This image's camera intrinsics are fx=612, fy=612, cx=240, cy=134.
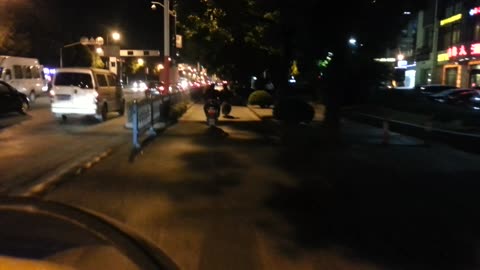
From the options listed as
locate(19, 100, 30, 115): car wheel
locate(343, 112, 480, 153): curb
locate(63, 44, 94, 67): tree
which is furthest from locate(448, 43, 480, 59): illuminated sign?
locate(63, 44, 94, 67): tree

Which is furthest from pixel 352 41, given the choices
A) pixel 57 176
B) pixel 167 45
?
pixel 167 45

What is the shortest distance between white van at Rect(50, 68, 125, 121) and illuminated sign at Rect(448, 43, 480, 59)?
35.6m

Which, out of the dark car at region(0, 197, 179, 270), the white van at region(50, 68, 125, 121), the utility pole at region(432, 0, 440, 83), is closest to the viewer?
the dark car at region(0, 197, 179, 270)

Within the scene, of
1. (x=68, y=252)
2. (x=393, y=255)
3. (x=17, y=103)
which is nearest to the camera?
(x=68, y=252)

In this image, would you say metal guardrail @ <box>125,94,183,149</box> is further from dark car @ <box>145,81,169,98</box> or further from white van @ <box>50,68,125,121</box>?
white van @ <box>50,68,125,121</box>

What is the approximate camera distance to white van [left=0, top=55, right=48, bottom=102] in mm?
32906

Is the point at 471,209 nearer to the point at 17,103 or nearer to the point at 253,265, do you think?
the point at 253,265

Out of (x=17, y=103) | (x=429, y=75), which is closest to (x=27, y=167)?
(x=17, y=103)

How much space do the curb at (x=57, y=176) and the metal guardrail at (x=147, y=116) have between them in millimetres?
1343

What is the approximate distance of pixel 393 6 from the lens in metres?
18.0

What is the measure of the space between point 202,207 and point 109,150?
260 inches

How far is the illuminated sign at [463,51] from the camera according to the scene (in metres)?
49.6

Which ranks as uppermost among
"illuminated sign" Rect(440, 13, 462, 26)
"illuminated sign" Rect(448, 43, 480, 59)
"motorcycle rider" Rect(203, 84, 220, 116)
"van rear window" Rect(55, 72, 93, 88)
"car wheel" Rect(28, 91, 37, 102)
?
"illuminated sign" Rect(440, 13, 462, 26)

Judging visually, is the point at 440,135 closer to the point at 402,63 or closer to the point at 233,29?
the point at 233,29
